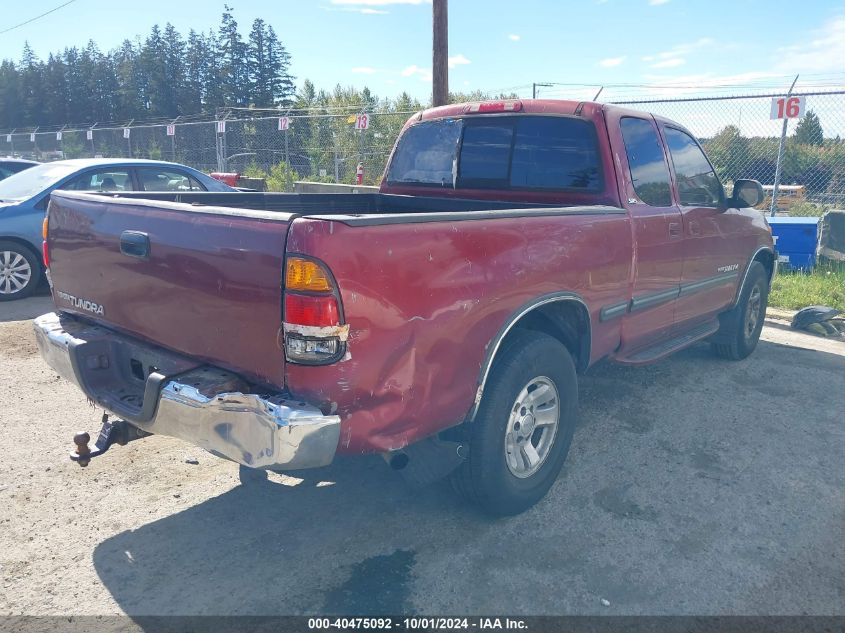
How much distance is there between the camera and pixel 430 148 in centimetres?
481

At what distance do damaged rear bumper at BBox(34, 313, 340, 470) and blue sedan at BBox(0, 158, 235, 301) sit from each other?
542 cm

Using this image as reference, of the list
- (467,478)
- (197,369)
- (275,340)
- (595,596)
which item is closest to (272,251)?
(275,340)

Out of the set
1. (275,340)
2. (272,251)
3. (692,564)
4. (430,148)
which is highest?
(430,148)

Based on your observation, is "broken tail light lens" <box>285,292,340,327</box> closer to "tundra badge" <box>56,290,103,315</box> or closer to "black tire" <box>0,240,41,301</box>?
"tundra badge" <box>56,290,103,315</box>

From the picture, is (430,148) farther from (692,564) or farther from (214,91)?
(214,91)

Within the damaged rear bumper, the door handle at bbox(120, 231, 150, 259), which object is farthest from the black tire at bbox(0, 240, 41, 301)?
the door handle at bbox(120, 231, 150, 259)

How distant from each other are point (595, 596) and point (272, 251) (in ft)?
6.28

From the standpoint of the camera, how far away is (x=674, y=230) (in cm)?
445

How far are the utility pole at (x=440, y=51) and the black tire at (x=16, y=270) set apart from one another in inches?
233

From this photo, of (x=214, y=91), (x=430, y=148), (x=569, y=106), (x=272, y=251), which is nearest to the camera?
(x=272, y=251)

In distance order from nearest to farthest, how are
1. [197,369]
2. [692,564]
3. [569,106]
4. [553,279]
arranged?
[197,369], [692,564], [553,279], [569,106]

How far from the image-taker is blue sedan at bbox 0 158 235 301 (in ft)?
25.3

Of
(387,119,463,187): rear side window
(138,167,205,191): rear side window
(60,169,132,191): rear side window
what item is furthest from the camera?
(138,167,205,191): rear side window

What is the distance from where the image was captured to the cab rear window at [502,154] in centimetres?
410
